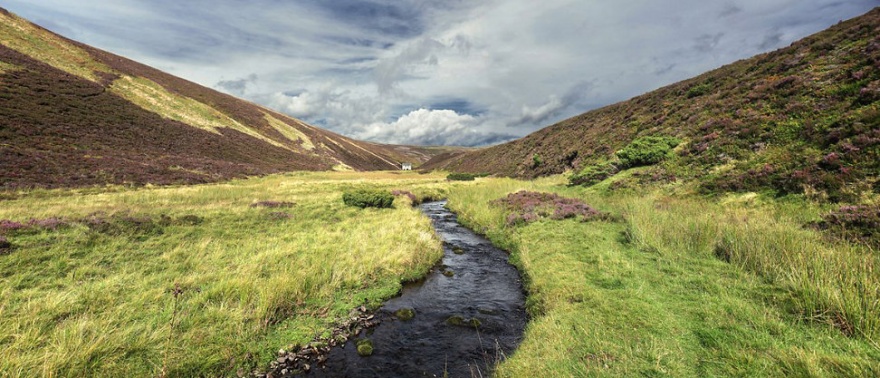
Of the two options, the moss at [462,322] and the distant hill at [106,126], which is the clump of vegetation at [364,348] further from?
the distant hill at [106,126]

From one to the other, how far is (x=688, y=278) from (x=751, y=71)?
121 ft

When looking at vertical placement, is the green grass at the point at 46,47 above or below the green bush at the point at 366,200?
above

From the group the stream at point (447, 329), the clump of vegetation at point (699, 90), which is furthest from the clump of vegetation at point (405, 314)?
the clump of vegetation at point (699, 90)

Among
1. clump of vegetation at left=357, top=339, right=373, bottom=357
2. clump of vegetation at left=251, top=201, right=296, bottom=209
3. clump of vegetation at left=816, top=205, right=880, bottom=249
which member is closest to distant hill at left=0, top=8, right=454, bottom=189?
clump of vegetation at left=251, top=201, right=296, bottom=209

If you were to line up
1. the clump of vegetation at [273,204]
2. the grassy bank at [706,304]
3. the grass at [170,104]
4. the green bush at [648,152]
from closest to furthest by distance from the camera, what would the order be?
the grassy bank at [706,304], the clump of vegetation at [273,204], the green bush at [648,152], the grass at [170,104]

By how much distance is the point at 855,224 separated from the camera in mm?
9211

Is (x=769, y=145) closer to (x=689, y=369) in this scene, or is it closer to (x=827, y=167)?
(x=827, y=167)

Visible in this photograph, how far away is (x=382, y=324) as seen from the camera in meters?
9.01

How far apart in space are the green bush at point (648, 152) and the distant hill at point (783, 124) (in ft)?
2.94

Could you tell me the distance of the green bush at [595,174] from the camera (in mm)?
27416

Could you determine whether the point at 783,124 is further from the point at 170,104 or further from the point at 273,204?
the point at 170,104

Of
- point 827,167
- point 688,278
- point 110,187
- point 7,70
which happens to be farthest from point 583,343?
point 7,70

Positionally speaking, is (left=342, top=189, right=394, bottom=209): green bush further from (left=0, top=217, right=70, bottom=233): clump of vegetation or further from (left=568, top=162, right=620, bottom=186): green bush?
(left=568, top=162, right=620, bottom=186): green bush

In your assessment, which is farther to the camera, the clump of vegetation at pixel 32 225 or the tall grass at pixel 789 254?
the clump of vegetation at pixel 32 225
